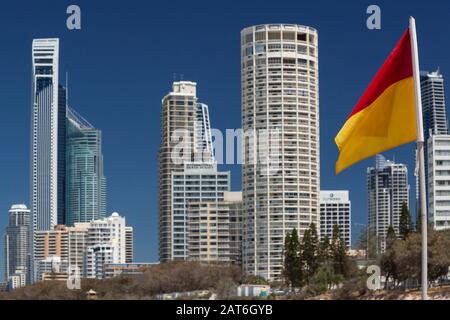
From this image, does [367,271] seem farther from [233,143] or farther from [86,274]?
[86,274]

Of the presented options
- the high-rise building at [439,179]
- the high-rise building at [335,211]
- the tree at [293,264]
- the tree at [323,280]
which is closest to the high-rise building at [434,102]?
the high-rise building at [335,211]

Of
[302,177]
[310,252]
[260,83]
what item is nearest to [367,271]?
[310,252]

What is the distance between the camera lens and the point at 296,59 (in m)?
129

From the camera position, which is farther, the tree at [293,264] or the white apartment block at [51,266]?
the white apartment block at [51,266]

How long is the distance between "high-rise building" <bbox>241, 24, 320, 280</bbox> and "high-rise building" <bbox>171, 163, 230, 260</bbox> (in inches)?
590

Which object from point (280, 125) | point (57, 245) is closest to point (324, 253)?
point (280, 125)

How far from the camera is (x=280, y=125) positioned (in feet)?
414

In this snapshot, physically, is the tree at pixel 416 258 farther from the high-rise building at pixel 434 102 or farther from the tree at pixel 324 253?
the high-rise building at pixel 434 102

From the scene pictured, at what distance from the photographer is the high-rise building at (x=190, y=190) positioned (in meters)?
139

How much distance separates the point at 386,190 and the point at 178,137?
162ft

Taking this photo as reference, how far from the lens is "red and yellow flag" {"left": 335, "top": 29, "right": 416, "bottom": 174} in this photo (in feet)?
39.7

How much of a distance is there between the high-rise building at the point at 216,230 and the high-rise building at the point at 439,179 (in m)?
25.0

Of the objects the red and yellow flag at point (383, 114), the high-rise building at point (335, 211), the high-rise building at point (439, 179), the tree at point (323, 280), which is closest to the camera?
the red and yellow flag at point (383, 114)

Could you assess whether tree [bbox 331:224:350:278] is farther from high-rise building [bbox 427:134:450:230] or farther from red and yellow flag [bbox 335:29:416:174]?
red and yellow flag [bbox 335:29:416:174]
